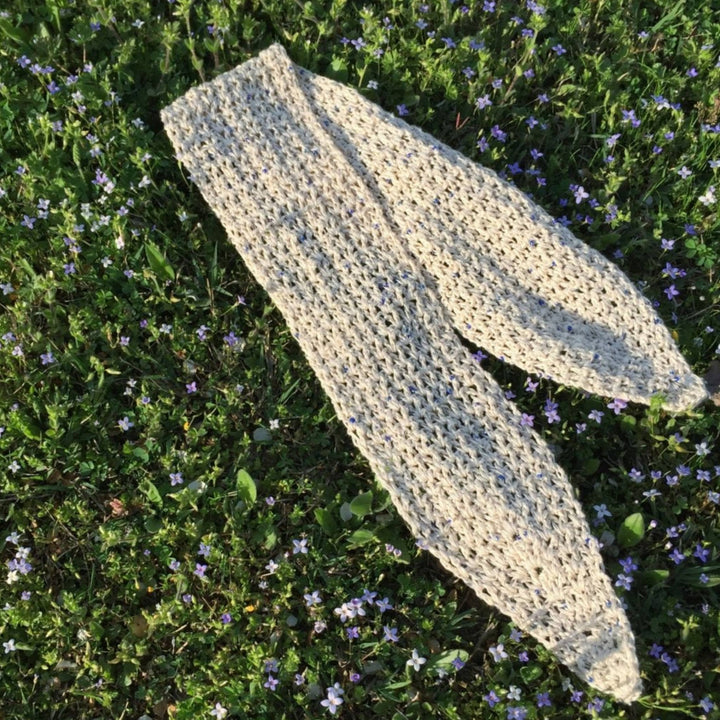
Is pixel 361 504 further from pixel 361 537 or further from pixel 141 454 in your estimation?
pixel 141 454

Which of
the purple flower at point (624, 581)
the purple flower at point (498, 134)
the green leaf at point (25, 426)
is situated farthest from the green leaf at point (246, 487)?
the purple flower at point (498, 134)

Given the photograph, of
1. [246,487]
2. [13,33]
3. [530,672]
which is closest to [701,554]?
[530,672]

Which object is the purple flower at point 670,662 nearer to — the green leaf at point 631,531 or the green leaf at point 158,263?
the green leaf at point 631,531

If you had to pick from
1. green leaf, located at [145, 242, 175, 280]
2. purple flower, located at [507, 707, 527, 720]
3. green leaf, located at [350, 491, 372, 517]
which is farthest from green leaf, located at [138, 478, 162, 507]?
purple flower, located at [507, 707, 527, 720]

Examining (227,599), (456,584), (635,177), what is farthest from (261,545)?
(635,177)

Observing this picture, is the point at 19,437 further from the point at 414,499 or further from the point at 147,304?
the point at 414,499

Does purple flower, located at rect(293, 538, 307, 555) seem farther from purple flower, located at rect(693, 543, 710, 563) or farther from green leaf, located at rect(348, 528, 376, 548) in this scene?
purple flower, located at rect(693, 543, 710, 563)

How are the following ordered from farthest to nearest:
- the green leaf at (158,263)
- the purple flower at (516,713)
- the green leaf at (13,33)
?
the green leaf at (13,33)
the green leaf at (158,263)
the purple flower at (516,713)
